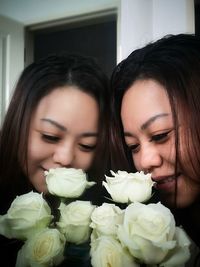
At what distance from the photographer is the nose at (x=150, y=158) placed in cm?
51

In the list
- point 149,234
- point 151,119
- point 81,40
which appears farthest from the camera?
point 81,40

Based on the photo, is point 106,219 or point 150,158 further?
point 150,158

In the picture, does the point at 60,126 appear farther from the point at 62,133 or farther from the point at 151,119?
the point at 151,119

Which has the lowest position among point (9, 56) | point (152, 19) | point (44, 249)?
point (44, 249)

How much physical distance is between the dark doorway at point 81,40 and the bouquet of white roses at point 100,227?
0.30m

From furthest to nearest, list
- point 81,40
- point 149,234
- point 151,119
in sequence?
point 81,40 → point 151,119 → point 149,234

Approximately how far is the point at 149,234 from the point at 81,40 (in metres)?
0.44

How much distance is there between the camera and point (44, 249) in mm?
356

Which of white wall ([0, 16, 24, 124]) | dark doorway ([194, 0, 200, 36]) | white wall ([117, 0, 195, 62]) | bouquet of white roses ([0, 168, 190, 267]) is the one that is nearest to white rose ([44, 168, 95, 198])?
bouquet of white roses ([0, 168, 190, 267])

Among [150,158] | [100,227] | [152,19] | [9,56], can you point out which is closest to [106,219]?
[100,227]

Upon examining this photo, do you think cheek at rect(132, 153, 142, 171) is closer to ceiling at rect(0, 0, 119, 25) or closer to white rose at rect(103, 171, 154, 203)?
white rose at rect(103, 171, 154, 203)

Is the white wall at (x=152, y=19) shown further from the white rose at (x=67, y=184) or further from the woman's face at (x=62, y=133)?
the white rose at (x=67, y=184)

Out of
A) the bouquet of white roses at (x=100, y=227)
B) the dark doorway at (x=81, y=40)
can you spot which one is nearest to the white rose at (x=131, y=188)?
the bouquet of white roses at (x=100, y=227)

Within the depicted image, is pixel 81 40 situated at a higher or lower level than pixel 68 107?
higher
